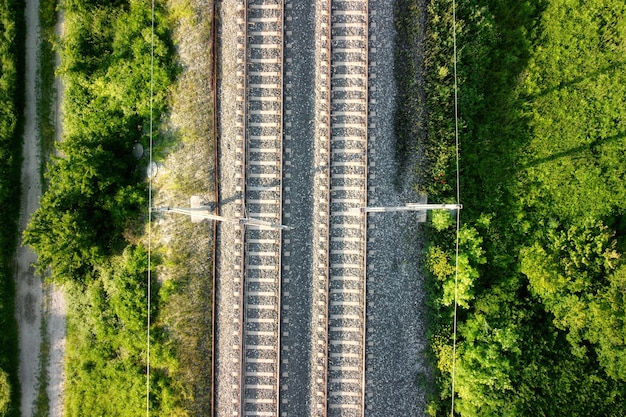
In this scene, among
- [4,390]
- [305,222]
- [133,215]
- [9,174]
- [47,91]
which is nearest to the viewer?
[305,222]

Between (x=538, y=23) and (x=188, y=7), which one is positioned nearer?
(x=188, y=7)

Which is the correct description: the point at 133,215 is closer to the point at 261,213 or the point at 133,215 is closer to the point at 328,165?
the point at 261,213

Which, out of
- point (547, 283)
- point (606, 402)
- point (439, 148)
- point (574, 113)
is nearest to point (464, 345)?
point (547, 283)

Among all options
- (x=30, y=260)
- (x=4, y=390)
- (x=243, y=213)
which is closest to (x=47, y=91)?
(x=30, y=260)

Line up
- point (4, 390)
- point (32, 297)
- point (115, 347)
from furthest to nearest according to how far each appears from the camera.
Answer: point (32, 297)
point (4, 390)
point (115, 347)

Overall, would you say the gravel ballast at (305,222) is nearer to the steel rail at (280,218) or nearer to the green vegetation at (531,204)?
the steel rail at (280,218)

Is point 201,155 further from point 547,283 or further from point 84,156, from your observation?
point 547,283
